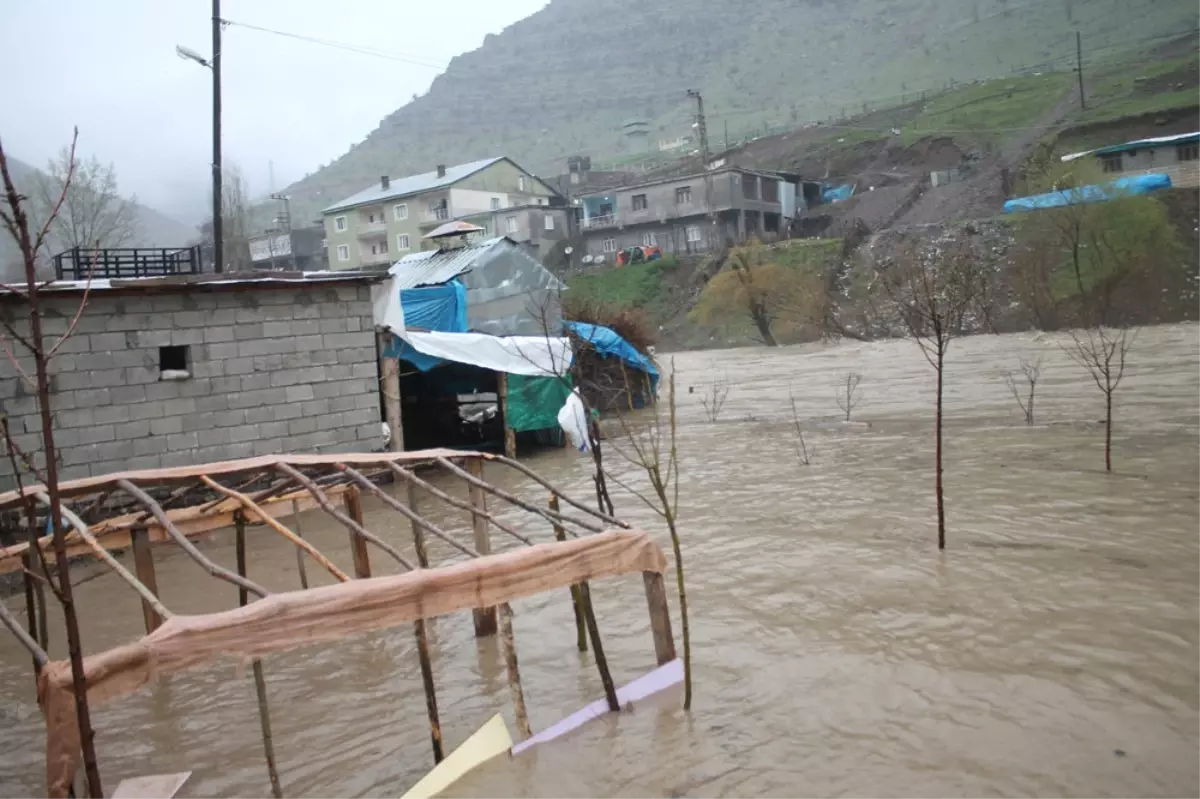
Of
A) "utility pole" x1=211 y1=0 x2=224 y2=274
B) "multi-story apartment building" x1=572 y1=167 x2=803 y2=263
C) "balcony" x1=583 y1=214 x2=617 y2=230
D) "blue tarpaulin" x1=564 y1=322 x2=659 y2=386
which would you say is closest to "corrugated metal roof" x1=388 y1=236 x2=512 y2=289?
Answer: "blue tarpaulin" x1=564 y1=322 x2=659 y2=386

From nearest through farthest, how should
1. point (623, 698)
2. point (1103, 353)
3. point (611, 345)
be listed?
point (623, 698) < point (1103, 353) < point (611, 345)

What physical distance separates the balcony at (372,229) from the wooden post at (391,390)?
44.4 metres

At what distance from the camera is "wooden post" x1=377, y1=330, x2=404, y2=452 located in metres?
14.4

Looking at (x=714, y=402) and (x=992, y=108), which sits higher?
(x=992, y=108)

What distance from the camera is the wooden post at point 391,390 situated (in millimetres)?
14430

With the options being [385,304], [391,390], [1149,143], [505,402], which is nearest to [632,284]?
[1149,143]

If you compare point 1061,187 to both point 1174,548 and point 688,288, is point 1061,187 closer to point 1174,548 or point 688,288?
point 688,288

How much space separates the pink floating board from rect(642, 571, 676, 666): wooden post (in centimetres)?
8

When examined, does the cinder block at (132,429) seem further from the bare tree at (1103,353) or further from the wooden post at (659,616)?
the bare tree at (1103,353)

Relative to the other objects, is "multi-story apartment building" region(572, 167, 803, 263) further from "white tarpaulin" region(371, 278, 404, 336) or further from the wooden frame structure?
the wooden frame structure

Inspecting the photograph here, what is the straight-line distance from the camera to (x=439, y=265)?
26641mm

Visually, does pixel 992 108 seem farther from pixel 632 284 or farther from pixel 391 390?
pixel 391 390

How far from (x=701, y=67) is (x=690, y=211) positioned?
104m

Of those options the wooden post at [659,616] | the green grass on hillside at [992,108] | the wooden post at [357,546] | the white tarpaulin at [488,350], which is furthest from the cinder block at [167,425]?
the green grass on hillside at [992,108]
